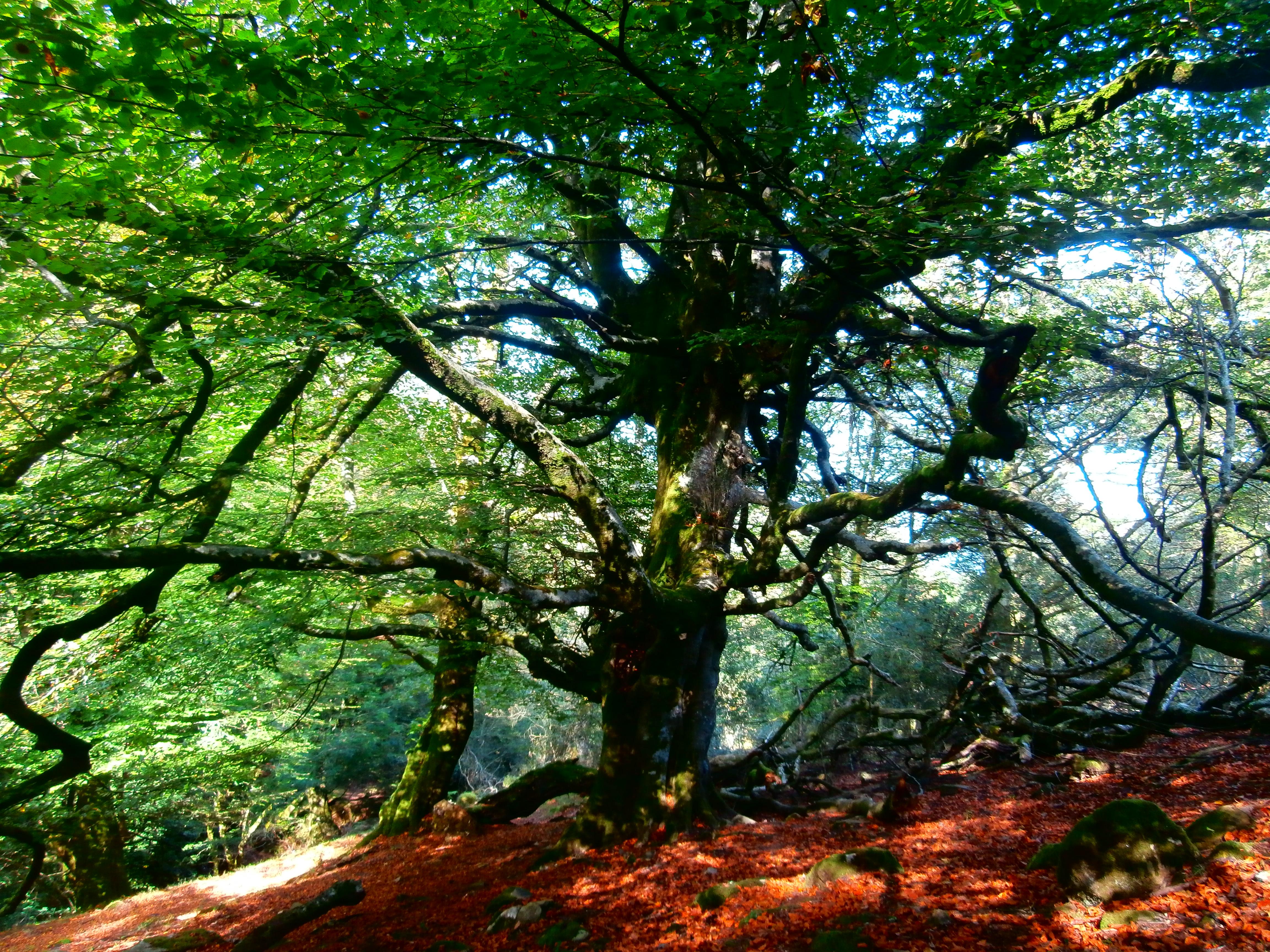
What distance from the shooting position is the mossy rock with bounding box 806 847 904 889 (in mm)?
4750

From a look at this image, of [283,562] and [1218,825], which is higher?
[283,562]

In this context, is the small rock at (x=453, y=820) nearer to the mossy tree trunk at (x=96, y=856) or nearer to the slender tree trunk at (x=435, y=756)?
the slender tree trunk at (x=435, y=756)

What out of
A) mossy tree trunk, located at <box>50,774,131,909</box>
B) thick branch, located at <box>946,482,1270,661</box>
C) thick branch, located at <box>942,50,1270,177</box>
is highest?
thick branch, located at <box>942,50,1270,177</box>

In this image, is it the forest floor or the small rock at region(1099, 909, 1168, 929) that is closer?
the small rock at region(1099, 909, 1168, 929)

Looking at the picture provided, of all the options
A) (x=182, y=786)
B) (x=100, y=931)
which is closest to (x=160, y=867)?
(x=182, y=786)

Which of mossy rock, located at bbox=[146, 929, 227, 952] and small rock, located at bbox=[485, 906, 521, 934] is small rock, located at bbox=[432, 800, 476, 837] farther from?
small rock, located at bbox=[485, 906, 521, 934]

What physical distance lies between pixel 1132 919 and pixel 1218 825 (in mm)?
1201

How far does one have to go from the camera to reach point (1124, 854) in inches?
145

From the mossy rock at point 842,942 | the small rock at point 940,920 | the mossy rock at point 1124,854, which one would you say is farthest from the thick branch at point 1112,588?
the mossy rock at point 842,942

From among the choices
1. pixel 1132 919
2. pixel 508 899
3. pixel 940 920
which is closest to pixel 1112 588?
pixel 1132 919

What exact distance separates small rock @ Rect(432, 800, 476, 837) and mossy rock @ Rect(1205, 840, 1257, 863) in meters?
8.62

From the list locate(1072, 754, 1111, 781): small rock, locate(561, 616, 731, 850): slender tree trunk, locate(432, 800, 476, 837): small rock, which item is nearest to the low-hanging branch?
locate(561, 616, 731, 850): slender tree trunk

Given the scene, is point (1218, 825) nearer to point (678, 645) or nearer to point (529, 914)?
point (678, 645)

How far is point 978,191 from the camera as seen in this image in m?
4.32
